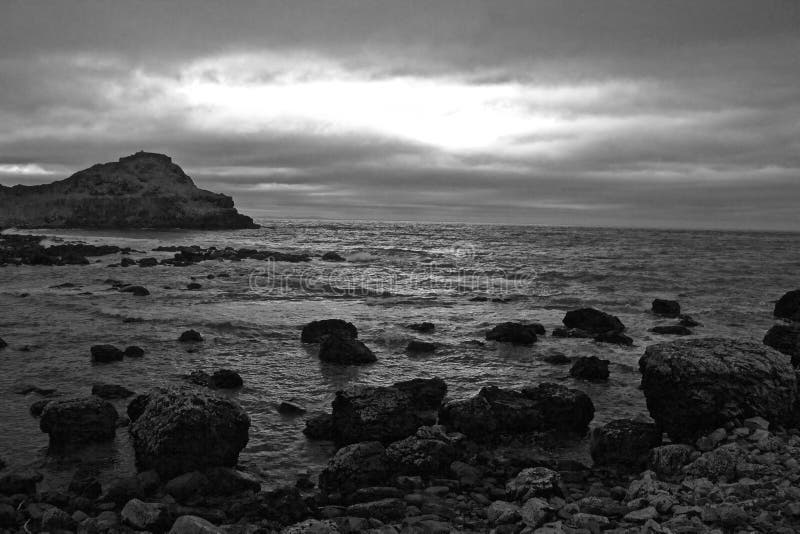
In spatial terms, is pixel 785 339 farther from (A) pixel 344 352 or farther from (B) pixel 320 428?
(B) pixel 320 428

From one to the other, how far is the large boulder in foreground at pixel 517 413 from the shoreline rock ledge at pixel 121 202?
11494 centimetres

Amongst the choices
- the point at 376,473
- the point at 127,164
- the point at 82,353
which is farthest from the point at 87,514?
the point at 127,164

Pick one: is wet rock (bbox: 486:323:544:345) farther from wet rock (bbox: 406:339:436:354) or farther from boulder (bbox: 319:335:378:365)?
boulder (bbox: 319:335:378:365)

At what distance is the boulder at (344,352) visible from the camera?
14.8 metres

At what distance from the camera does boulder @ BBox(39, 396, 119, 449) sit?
887cm

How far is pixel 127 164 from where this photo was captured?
122m

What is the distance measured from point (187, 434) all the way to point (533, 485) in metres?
4.98

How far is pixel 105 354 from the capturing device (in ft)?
46.1

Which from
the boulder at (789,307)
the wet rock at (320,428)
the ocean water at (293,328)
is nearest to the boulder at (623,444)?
the ocean water at (293,328)

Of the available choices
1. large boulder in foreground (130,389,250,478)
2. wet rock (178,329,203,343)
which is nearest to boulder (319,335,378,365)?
wet rock (178,329,203,343)

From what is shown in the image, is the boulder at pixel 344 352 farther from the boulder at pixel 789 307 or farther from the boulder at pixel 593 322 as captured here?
the boulder at pixel 789 307

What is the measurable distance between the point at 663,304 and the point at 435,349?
42.3ft

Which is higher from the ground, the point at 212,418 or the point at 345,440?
the point at 212,418

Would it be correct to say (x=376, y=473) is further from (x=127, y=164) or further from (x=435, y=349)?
(x=127, y=164)
